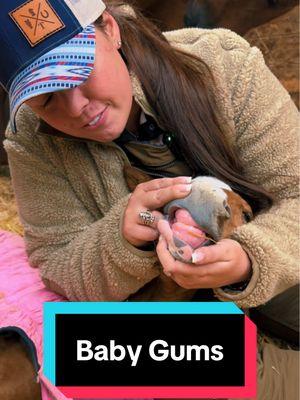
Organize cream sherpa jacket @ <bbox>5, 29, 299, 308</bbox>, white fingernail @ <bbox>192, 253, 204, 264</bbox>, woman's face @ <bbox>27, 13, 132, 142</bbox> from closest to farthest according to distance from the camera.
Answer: white fingernail @ <bbox>192, 253, 204, 264</bbox> < woman's face @ <bbox>27, 13, 132, 142</bbox> < cream sherpa jacket @ <bbox>5, 29, 299, 308</bbox>

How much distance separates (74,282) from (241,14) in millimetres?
1413

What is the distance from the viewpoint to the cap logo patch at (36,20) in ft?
2.33

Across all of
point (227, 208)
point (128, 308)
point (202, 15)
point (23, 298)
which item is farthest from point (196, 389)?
point (202, 15)

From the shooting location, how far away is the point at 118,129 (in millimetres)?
815

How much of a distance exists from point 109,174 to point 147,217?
22cm

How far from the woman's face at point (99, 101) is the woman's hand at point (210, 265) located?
0.69 feet

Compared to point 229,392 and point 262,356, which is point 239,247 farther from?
point 262,356

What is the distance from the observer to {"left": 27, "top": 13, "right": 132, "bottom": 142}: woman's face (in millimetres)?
752

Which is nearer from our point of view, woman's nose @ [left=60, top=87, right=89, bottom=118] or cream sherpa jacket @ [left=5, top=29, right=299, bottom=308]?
woman's nose @ [left=60, top=87, right=89, bottom=118]

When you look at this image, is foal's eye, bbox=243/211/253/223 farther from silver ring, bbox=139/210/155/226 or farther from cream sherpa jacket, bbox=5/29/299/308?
silver ring, bbox=139/210/155/226

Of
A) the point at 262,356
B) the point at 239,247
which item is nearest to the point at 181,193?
the point at 239,247

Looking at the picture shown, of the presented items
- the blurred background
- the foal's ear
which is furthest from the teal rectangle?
the blurred background

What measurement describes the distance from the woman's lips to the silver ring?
0.14 meters

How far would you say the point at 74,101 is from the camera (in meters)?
0.74
